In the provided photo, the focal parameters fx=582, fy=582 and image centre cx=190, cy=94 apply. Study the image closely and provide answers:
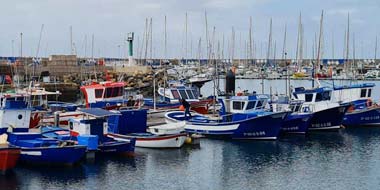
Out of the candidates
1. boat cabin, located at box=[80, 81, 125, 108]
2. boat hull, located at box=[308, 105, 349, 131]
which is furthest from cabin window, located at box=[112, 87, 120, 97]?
boat hull, located at box=[308, 105, 349, 131]

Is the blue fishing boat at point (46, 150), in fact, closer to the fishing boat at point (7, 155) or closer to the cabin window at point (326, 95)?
the fishing boat at point (7, 155)

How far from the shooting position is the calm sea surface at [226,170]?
77.9 feet

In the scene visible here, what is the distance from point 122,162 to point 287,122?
14111 mm

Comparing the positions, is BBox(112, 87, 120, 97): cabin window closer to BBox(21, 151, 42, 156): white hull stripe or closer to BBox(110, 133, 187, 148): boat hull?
BBox(110, 133, 187, 148): boat hull

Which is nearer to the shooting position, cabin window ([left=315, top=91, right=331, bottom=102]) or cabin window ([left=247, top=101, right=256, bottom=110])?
cabin window ([left=247, top=101, right=256, bottom=110])

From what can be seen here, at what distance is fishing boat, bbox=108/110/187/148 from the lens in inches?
1211

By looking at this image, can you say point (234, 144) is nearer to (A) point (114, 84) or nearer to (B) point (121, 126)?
(B) point (121, 126)

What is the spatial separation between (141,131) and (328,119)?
47.4 feet

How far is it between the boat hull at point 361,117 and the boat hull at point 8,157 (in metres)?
26.0

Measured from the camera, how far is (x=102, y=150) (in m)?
28.1

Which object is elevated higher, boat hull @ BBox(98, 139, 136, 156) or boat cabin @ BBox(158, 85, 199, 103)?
boat cabin @ BBox(158, 85, 199, 103)

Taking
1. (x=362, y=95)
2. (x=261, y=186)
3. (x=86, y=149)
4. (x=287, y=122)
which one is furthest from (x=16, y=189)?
(x=362, y=95)

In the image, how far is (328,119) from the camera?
132 feet

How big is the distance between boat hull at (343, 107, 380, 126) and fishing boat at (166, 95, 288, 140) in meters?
9.43
